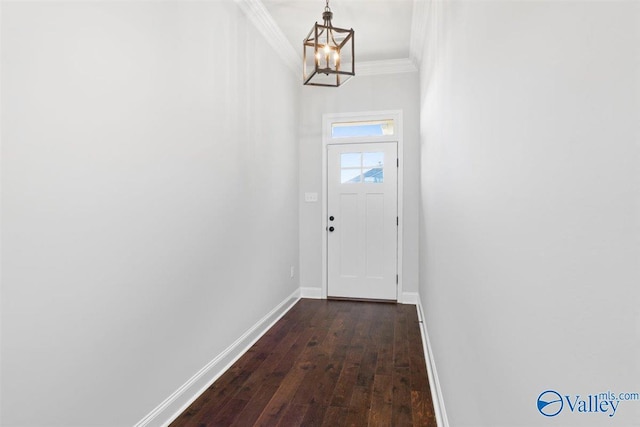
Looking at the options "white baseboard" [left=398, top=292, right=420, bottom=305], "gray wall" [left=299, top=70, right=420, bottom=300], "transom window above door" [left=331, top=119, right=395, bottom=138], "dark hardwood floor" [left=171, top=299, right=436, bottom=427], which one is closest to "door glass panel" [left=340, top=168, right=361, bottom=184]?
"gray wall" [left=299, top=70, right=420, bottom=300]

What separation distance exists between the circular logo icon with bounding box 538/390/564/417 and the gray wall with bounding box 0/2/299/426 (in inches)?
60.0

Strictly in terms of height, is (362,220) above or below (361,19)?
below

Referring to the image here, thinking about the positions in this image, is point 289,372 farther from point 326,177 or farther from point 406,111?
point 406,111

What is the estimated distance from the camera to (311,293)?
4.55 metres

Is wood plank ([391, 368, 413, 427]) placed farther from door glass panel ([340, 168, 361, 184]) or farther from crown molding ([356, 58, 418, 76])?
crown molding ([356, 58, 418, 76])

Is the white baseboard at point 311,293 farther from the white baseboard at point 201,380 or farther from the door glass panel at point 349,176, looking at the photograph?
the door glass panel at point 349,176

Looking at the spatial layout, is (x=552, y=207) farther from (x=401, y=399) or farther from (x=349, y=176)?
(x=349, y=176)

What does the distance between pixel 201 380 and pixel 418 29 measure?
11.3 ft

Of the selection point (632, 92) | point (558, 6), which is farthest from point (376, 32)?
point (632, 92)

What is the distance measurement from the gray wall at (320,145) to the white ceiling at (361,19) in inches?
18.6

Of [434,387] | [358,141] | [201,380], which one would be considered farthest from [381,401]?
[358,141]

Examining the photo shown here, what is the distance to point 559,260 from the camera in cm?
57

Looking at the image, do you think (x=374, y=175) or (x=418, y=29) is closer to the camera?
(x=418, y=29)

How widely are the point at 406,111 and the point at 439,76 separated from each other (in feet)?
7.06
